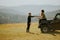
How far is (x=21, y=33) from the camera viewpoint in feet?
12.7

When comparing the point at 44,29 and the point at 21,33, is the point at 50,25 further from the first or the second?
the point at 21,33

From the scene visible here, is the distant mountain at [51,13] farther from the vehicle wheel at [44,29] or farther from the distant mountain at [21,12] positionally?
the vehicle wheel at [44,29]

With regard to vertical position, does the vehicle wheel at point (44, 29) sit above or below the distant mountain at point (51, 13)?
below

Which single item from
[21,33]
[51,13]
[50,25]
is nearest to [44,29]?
[50,25]

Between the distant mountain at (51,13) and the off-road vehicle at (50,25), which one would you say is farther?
the off-road vehicle at (50,25)

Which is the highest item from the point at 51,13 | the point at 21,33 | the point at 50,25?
the point at 51,13

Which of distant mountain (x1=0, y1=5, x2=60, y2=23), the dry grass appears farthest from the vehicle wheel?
distant mountain (x1=0, y1=5, x2=60, y2=23)

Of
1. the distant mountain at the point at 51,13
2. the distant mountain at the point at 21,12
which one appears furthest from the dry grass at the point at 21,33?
the distant mountain at the point at 51,13

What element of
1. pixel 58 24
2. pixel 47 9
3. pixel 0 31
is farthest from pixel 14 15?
pixel 58 24

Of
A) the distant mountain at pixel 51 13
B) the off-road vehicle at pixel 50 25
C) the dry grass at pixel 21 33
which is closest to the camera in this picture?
the dry grass at pixel 21 33

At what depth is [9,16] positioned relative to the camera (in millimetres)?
3959

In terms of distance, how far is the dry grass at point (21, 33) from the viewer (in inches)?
148

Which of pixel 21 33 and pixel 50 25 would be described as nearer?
pixel 21 33

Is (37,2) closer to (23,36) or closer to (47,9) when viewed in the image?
(47,9)
